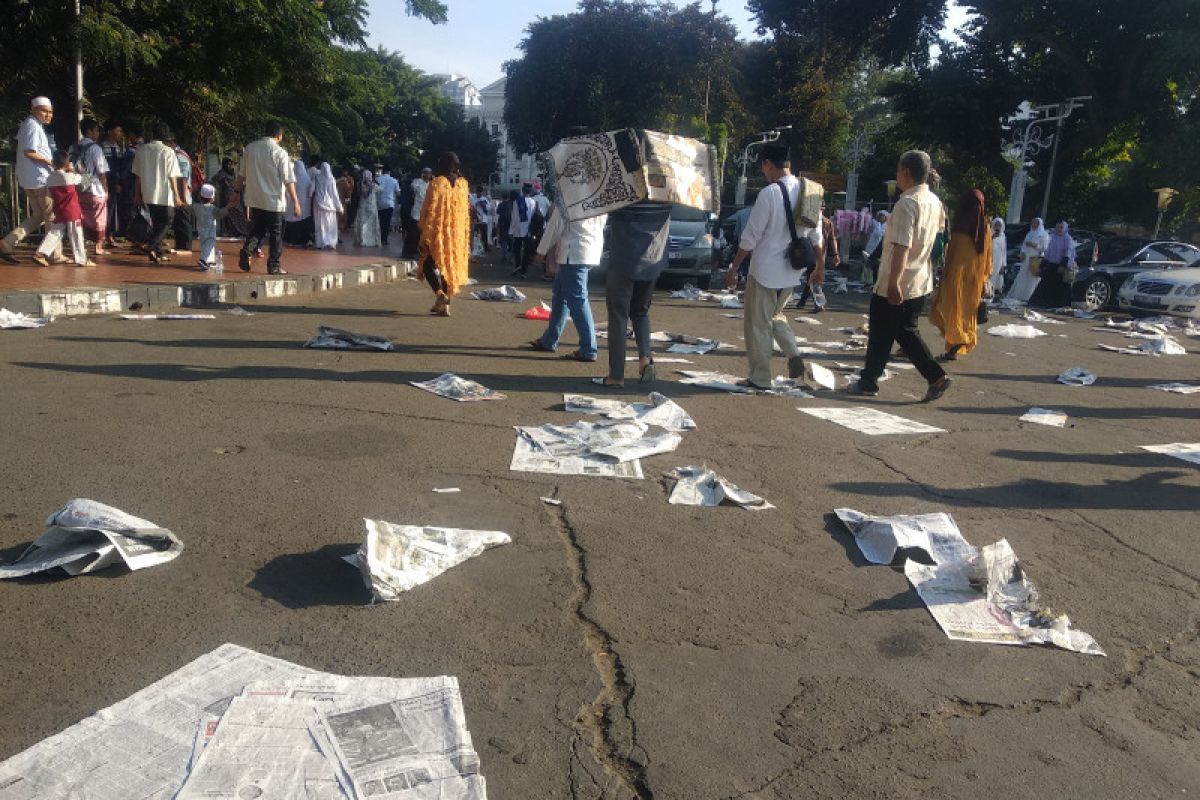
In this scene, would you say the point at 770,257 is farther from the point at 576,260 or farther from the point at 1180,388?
the point at 1180,388

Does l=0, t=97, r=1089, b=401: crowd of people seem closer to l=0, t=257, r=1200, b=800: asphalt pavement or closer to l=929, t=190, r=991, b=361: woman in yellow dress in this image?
l=929, t=190, r=991, b=361: woman in yellow dress

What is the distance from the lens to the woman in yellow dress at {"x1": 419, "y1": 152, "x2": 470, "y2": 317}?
9445 mm

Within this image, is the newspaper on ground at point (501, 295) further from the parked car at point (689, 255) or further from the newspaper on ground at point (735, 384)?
the newspaper on ground at point (735, 384)

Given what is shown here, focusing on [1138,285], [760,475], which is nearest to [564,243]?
[760,475]

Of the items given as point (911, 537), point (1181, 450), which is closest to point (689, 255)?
point (1181, 450)

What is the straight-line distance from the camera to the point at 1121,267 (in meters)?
17.5

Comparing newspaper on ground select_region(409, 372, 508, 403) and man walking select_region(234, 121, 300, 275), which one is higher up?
man walking select_region(234, 121, 300, 275)

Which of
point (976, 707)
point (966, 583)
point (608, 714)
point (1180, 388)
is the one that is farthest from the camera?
point (1180, 388)

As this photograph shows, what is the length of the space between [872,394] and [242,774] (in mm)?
5944

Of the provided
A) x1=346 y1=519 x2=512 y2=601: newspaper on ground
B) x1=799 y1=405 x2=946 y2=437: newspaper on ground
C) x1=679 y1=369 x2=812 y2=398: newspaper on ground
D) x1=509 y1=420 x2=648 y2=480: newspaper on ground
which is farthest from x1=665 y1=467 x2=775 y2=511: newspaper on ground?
x1=679 y1=369 x2=812 y2=398: newspaper on ground

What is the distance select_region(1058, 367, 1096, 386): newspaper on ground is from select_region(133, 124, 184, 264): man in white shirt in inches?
428

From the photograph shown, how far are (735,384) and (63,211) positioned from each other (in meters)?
8.20

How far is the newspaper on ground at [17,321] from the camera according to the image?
25.2 feet

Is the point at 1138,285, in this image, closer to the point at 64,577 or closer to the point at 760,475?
the point at 760,475
